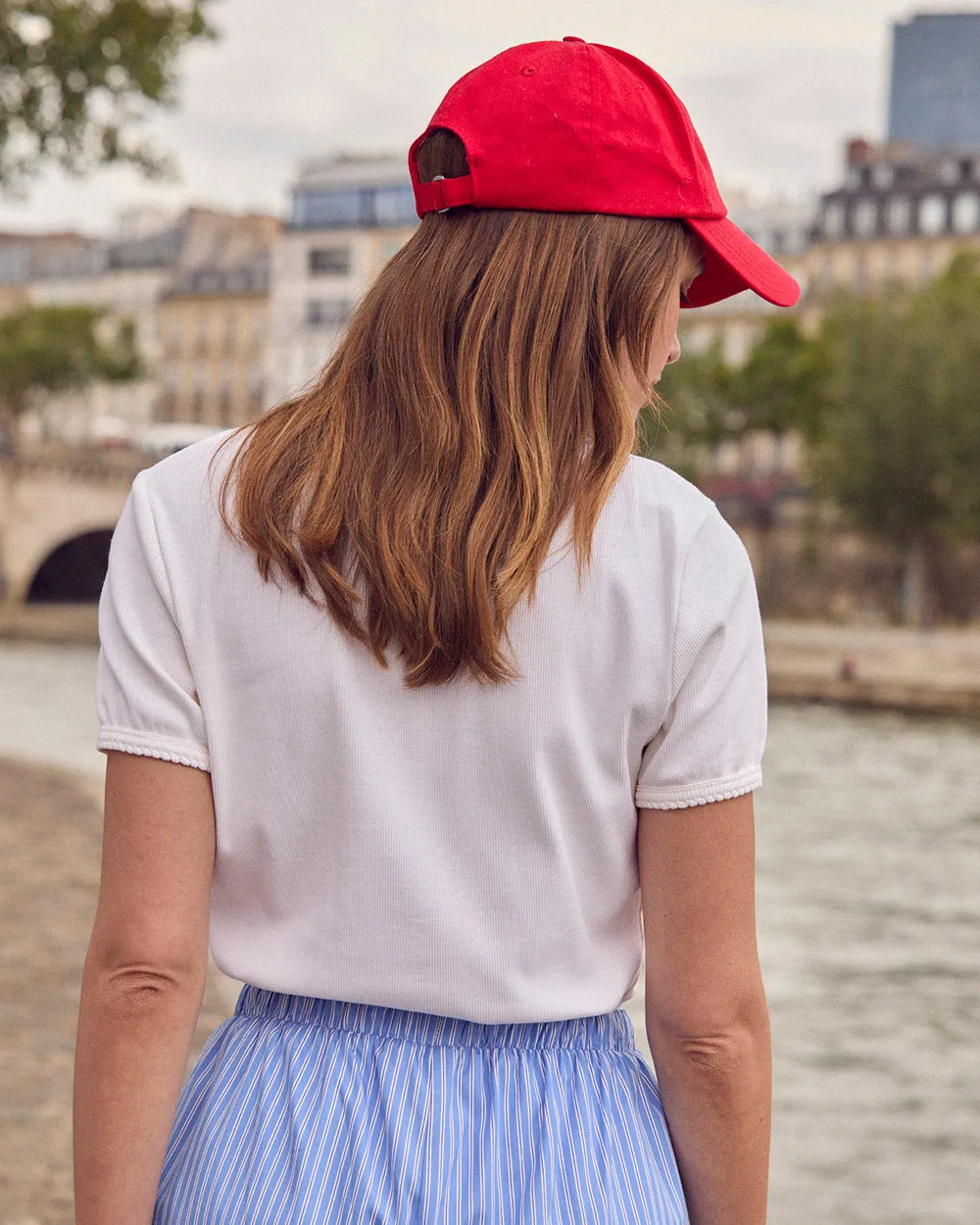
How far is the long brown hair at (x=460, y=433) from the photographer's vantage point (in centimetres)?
104

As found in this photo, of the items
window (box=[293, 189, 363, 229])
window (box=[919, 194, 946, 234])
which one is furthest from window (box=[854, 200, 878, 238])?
window (box=[293, 189, 363, 229])

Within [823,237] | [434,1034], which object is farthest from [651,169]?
[823,237]

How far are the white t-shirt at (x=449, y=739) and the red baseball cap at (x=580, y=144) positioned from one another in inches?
6.2

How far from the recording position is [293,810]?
1.09 meters

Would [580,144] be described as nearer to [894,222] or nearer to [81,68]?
[81,68]

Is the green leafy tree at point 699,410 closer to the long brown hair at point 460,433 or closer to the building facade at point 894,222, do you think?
the building facade at point 894,222

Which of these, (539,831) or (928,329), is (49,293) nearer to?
(928,329)

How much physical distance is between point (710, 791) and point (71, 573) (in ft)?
143

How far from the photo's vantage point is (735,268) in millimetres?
1131

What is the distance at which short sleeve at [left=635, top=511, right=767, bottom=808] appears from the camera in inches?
41.1

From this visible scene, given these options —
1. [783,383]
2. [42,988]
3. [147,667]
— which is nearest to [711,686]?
[147,667]

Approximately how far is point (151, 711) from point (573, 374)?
30 cm

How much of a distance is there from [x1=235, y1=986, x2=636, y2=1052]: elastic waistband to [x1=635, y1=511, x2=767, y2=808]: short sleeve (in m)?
0.14

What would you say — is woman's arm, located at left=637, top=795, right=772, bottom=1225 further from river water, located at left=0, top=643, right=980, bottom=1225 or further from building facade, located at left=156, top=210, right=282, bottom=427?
building facade, located at left=156, top=210, right=282, bottom=427
